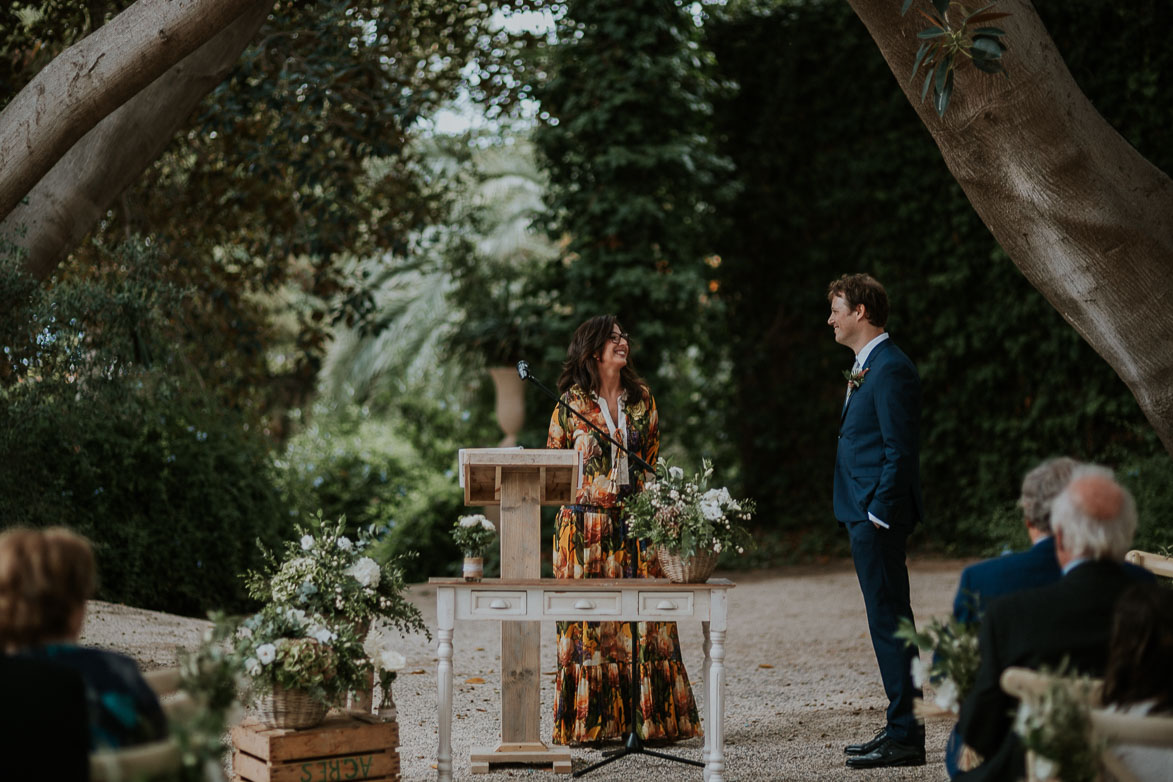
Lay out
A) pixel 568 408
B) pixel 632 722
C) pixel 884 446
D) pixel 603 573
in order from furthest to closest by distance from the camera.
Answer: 1. pixel 603 573
2. pixel 632 722
3. pixel 884 446
4. pixel 568 408

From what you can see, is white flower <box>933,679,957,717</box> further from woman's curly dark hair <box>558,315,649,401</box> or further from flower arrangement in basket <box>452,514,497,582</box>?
woman's curly dark hair <box>558,315,649,401</box>

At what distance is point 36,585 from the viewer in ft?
8.66

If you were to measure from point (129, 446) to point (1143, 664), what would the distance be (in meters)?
8.89

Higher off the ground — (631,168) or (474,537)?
(631,168)

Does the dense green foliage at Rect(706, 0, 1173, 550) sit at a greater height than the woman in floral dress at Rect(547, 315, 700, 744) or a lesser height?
greater

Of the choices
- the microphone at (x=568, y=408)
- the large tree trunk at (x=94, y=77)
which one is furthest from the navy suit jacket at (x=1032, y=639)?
the large tree trunk at (x=94, y=77)

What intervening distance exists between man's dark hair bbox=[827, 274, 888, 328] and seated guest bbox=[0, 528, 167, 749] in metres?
3.47

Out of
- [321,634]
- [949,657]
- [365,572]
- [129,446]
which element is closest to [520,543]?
[365,572]

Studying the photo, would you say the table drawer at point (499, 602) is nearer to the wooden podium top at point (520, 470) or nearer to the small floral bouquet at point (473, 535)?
the small floral bouquet at point (473, 535)

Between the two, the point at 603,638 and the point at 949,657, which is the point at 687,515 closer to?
the point at 603,638

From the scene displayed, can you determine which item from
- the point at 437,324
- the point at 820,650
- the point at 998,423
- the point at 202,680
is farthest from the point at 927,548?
the point at 202,680

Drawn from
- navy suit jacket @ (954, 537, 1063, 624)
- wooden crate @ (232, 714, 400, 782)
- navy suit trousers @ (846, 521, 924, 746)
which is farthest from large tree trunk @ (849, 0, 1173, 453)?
wooden crate @ (232, 714, 400, 782)

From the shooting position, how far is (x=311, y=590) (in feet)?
14.5

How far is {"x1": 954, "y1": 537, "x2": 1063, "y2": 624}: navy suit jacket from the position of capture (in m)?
3.41
